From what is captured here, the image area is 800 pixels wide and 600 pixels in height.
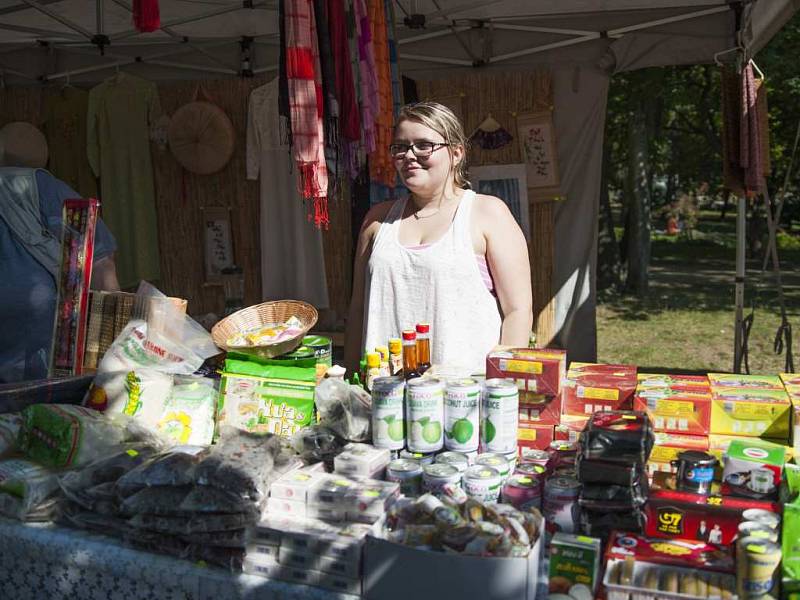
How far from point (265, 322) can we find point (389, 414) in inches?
44.8

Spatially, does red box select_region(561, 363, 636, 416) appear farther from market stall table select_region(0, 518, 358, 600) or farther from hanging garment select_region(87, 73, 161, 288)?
hanging garment select_region(87, 73, 161, 288)

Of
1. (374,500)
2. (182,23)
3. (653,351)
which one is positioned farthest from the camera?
(653,351)

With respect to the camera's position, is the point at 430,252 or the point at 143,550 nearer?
the point at 143,550

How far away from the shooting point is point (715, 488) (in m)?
1.60

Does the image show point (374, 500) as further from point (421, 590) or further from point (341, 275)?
point (341, 275)

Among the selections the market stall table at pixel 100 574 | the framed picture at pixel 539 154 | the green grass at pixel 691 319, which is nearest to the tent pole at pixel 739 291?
the green grass at pixel 691 319

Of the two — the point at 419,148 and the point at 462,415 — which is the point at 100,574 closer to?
the point at 462,415

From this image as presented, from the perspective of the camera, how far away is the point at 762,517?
1431 millimetres

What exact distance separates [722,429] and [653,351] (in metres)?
6.12

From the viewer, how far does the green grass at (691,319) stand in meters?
7.33

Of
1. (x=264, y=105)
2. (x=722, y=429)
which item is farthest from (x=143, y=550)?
(x=264, y=105)

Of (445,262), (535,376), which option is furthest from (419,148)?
(535,376)

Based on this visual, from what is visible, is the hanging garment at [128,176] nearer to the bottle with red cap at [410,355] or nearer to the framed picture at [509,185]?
the framed picture at [509,185]

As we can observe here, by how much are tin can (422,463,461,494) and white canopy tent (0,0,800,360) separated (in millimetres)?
3375
